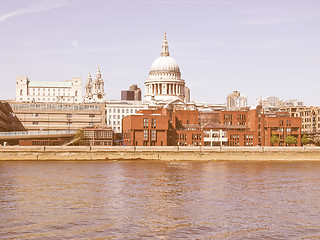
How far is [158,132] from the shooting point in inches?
4956

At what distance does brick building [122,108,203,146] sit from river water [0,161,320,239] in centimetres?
6374

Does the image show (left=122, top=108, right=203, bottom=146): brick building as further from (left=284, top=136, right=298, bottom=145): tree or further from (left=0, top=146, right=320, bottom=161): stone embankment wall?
(left=284, top=136, right=298, bottom=145): tree

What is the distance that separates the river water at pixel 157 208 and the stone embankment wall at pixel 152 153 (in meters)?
Result: 42.3

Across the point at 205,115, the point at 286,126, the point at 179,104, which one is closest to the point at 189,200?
the point at 286,126

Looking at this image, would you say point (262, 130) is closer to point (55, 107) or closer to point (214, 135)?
point (214, 135)

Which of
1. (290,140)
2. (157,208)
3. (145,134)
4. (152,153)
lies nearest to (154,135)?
(145,134)

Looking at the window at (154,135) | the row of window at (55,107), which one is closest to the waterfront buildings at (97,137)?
the window at (154,135)

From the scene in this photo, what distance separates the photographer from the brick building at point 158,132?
407ft

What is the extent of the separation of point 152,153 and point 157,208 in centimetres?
6808

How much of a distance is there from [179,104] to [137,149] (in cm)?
8170

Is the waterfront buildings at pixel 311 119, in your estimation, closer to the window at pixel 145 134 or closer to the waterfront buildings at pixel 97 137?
the window at pixel 145 134

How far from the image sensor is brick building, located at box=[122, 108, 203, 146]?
407ft

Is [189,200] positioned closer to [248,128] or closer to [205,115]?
[248,128]

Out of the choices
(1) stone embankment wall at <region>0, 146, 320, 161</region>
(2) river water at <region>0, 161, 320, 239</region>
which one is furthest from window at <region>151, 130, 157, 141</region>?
(2) river water at <region>0, 161, 320, 239</region>
